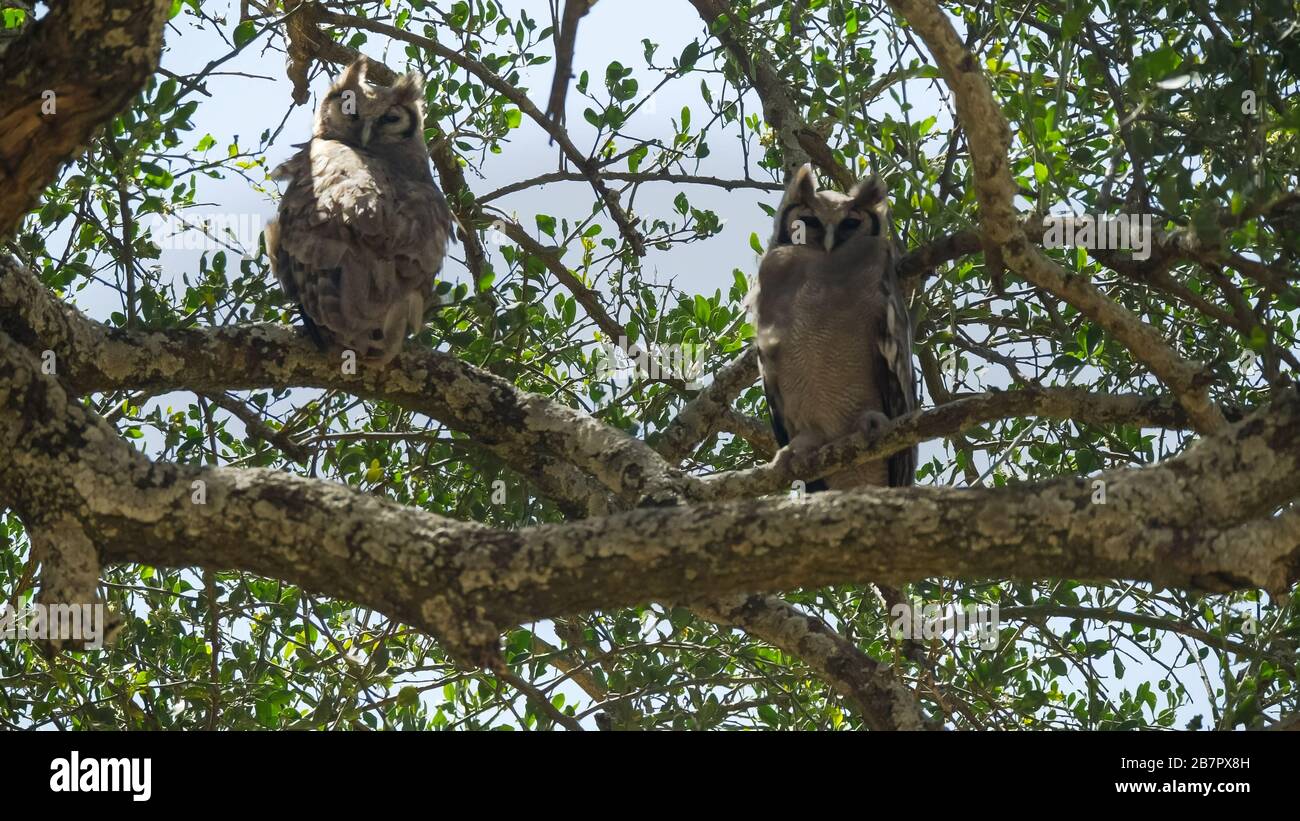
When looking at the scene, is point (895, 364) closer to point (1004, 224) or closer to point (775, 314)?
point (775, 314)

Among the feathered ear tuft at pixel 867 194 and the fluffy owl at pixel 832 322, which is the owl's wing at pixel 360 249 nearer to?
the fluffy owl at pixel 832 322

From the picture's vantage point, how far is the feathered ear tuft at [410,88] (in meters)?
6.30

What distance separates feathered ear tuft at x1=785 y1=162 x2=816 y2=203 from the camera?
5.42 m

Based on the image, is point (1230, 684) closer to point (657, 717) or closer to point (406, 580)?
point (657, 717)

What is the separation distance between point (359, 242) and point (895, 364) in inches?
89.1

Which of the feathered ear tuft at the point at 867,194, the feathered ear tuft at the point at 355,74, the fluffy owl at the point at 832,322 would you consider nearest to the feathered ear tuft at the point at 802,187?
the fluffy owl at the point at 832,322

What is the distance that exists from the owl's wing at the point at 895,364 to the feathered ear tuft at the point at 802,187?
45cm

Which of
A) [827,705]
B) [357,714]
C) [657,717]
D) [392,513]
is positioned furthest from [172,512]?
[827,705]

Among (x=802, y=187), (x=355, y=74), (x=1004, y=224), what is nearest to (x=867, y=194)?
(x=802, y=187)

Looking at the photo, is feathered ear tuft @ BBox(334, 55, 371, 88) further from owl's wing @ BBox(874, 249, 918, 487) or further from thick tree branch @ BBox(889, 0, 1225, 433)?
thick tree branch @ BBox(889, 0, 1225, 433)

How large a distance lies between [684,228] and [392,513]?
321 centimetres

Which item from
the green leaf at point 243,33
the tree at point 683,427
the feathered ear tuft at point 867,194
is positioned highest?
the green leaf at point 243,33

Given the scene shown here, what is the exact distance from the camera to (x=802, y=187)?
5.49 meters

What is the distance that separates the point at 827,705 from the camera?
16.1ft
